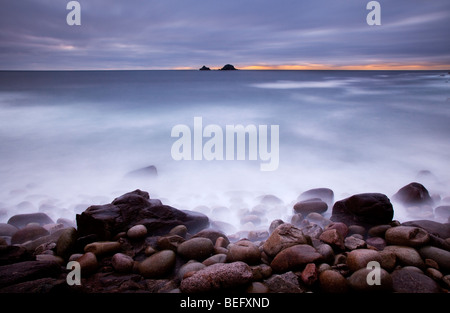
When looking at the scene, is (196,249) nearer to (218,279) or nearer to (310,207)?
(218,279)

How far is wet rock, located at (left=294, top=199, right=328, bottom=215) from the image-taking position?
13.6 ft

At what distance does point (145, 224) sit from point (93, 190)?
2.30 m

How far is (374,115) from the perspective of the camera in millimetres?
10547

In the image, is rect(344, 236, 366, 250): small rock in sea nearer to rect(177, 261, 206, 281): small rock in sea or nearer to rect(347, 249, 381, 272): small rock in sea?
rect(347, 249, 381, 272): small rock in sea

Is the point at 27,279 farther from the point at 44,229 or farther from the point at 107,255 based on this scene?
the point at 44,229

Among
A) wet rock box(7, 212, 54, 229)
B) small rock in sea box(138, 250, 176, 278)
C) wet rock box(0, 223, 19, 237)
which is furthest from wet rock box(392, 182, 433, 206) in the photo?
wet rock box(0, 223, 19, 237)

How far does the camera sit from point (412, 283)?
2.18m

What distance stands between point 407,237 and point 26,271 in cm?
335

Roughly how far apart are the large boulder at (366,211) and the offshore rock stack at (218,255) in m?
0.01

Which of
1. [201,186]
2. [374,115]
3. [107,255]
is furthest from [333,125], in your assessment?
[107,255]

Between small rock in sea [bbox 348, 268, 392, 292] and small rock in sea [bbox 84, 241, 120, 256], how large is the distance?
218cm

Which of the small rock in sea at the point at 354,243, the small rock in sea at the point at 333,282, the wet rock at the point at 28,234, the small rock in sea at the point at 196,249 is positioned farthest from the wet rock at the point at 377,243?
the wet rock at the point at 28,234

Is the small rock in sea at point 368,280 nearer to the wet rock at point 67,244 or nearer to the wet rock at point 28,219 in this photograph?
the wet rock at point 67,244

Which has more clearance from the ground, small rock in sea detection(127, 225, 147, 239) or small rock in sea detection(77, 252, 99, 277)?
small rock in sea detection(127, 225, 147, 239)
